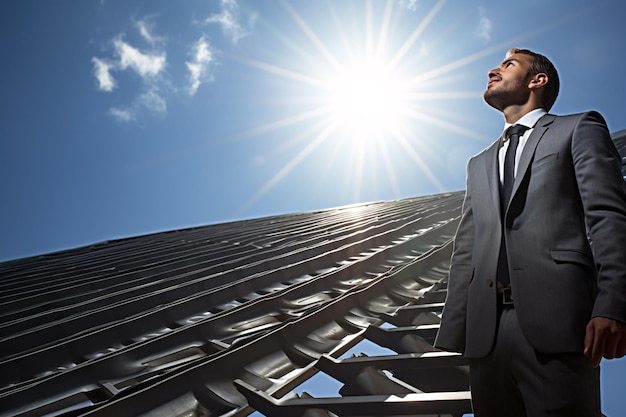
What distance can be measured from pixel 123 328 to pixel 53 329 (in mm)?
430

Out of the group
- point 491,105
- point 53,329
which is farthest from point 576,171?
point 53,329

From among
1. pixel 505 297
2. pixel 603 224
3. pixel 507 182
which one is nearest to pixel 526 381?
pixel 505 297

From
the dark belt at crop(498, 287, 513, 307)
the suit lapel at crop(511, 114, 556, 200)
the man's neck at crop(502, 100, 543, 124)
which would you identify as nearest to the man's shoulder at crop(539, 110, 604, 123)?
the suit lapel at crop(511, 114, 556, 200)

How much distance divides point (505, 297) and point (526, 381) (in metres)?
0.26

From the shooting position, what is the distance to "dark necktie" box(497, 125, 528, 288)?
1.45 meters

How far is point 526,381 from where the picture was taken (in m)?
1.27

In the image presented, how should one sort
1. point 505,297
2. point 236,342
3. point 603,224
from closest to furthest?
point 603,224, point 505,297, point 236,342

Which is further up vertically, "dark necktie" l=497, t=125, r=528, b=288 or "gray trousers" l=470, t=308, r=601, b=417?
"dark necktie" l=497, t=125, r=528, b=288

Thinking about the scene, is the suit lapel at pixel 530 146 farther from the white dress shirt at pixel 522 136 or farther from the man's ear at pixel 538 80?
the man's ear at pixel 538 80

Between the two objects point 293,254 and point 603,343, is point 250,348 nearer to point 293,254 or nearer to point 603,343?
point 603,343

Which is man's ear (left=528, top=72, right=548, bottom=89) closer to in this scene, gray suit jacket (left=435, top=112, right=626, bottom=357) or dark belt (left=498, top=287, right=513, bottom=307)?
gray suit jacket (left=435, top=112, right=626, bottom=357)

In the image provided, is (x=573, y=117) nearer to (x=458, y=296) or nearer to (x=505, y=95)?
(x=505, y=95)

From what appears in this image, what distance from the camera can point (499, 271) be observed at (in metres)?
1.46

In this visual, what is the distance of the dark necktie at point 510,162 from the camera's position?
5.08 ft
